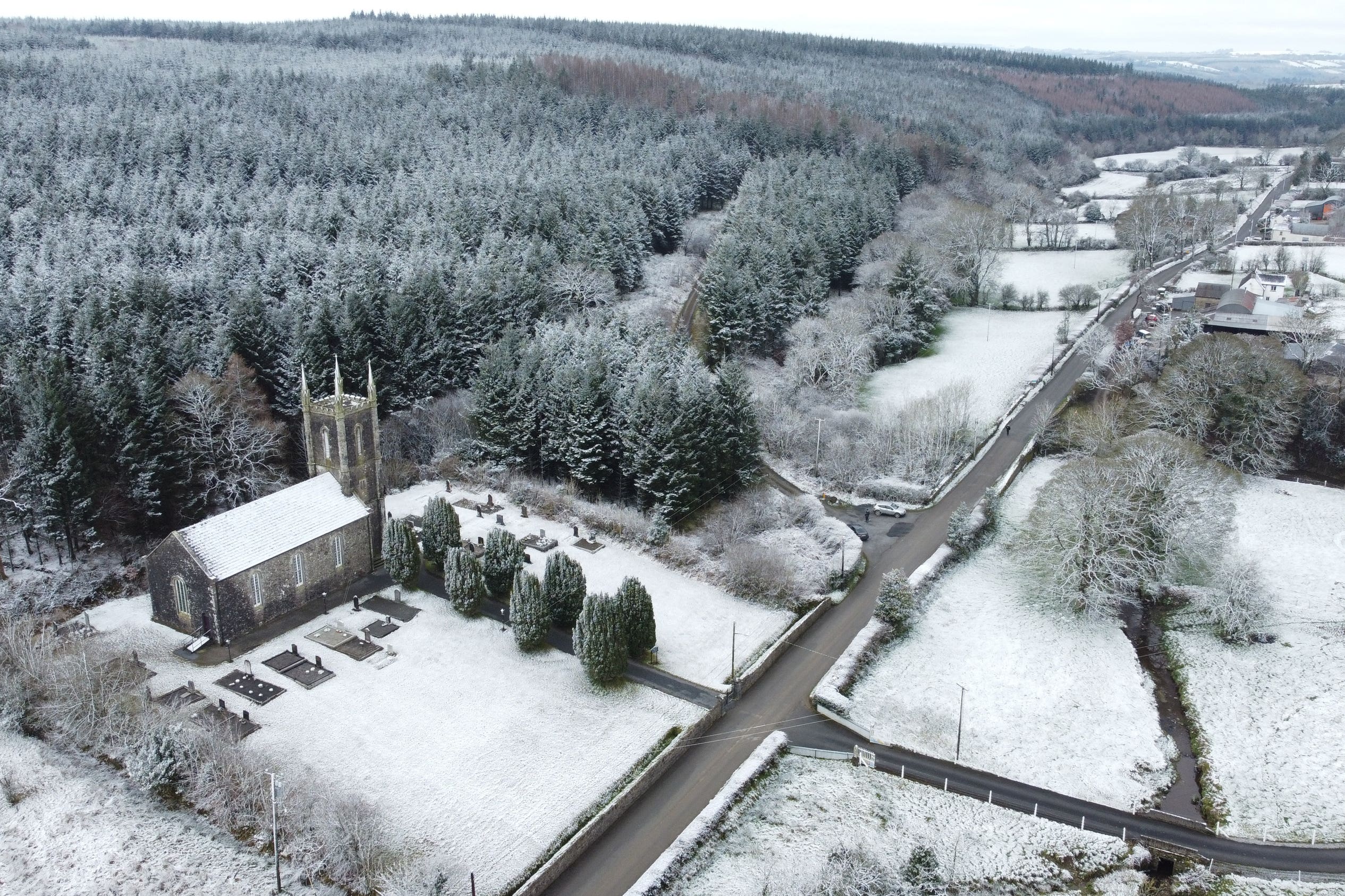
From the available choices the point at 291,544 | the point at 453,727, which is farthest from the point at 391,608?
the point at 453,727

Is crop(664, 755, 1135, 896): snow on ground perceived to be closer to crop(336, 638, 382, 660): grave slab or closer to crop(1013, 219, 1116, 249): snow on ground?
crop(336, 638, 382, 660): grave slab

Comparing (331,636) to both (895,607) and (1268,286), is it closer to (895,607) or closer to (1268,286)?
(895,607)

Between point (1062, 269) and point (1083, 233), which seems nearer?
point (1062, 269)

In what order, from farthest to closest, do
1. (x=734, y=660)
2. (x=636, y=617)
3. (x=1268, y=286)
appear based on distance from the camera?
(x=1268, y=286), (x=734, y=660), (x=636, y=617)

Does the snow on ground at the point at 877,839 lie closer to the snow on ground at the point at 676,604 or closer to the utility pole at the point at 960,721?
the utility pole at the point at 960,721

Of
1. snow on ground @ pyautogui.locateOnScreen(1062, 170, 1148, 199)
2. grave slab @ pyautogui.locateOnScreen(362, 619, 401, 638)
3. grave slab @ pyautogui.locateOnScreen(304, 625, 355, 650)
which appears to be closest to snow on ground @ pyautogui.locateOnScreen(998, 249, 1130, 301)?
snow on ground @ pyautogui.locateOnScreen(1062, 170, 1148, 199)

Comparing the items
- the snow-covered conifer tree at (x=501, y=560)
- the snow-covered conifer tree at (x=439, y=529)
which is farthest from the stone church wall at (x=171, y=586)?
the snow-covered conifer tree at (x=501, y=560)

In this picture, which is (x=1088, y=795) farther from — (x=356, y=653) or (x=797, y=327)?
(x=797, y=327)

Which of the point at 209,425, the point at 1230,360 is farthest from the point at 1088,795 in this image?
the point at 209,425
